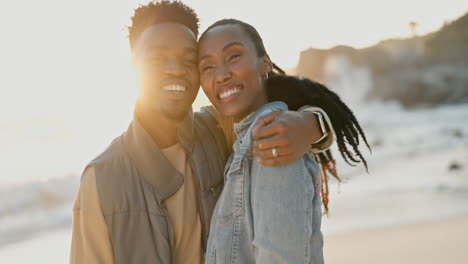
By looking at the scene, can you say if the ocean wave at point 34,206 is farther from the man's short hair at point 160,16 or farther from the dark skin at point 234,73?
the dark skin at point 234,73

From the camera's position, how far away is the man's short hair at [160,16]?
9.52 feet

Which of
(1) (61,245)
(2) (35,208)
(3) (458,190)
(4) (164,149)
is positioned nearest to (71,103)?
(2) (35,208)

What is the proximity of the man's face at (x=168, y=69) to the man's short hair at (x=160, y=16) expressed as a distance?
128 mm

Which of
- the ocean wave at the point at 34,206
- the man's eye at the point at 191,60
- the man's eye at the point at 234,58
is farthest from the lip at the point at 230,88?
the ocean wave at the point at 34,206

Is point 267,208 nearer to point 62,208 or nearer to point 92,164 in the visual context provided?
point 92,164

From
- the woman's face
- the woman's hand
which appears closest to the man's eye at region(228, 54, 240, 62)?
the woman's face

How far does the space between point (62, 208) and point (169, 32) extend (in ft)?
24.7

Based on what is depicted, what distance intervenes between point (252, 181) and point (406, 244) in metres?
4.09

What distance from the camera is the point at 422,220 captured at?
244 inches

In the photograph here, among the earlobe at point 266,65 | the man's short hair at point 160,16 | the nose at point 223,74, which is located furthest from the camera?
the man's short hair at point 160,16

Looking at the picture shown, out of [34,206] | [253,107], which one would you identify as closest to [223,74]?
[253,107]

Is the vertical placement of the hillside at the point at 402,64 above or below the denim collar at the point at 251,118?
above

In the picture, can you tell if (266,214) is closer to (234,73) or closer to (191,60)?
(234,73)

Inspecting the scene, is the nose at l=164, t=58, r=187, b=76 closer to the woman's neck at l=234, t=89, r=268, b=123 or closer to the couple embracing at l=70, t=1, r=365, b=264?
the couple embracing at l=70, t=1, r=365, b=264
